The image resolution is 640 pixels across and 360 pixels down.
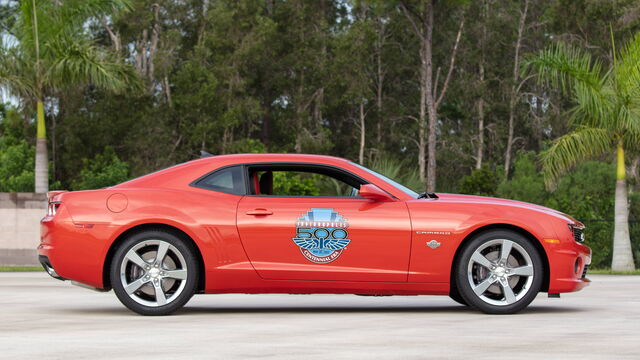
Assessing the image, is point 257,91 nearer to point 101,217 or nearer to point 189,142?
point 189,142

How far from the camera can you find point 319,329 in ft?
29.1

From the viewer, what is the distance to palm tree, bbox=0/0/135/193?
83.9 ft

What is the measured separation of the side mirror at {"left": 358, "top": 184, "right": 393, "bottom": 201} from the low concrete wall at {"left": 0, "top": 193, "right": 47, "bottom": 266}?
1467 cm

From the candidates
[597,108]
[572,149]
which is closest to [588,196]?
[572,149]

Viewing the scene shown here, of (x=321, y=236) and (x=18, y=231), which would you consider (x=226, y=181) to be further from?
(x=18, y=231)

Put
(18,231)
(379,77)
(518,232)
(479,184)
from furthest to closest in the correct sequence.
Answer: (379,77) → (479,184) → (18,231) → (518,232)

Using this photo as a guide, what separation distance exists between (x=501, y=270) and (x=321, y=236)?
1.68 meters

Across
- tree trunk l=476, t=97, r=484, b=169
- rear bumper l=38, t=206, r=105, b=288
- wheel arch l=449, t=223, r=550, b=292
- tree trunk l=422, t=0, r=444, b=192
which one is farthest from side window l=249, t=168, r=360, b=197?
tree trunk l=476, t=97, r=484, b=169

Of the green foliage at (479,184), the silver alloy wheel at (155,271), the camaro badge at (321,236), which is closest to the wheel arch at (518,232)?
the camaro badge at (321,236)

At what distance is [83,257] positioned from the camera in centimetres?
993

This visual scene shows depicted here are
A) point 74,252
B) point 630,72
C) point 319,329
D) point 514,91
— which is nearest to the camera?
point 319,329

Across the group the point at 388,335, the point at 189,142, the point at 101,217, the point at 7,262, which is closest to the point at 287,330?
the point at 388,335

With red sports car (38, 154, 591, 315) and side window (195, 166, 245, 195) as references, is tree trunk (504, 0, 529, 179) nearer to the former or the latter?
red sports car (38, 154, 591, 315)

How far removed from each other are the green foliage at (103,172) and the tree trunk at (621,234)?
26680 mm
